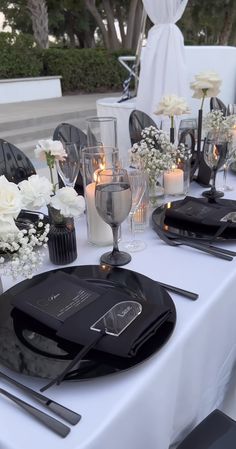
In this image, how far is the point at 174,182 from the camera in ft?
4.75

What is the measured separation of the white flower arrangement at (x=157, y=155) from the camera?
50.3 inches

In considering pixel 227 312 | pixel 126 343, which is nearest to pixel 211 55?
pixel 227 312

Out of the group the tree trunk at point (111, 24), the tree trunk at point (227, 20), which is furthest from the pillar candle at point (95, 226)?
the tree trunk at point (227, 20)

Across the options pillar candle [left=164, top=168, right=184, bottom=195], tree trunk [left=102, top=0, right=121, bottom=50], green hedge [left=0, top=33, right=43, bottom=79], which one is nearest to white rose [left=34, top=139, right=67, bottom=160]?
pillar candle [left=164, top=168, right=184, bottom=195]

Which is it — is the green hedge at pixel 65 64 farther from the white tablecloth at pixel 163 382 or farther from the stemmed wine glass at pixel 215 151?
the white tablecloth at pixel 163 382

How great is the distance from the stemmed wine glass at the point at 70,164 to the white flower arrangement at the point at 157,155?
0.65 feet

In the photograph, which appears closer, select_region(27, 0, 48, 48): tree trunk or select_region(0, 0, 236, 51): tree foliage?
select_region(27, 0, 48, 48): tree trunk

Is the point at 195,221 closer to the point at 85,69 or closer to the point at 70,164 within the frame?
the point at 70,164

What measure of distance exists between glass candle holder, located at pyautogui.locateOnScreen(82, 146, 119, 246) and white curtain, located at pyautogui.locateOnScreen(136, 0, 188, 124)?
2.08 meters

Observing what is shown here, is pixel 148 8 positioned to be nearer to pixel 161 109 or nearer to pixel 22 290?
pixel 161 109

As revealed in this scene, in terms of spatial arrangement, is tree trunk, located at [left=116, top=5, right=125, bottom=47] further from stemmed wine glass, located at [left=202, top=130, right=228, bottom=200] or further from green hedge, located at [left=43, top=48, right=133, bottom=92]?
stemmed wine glass, located at [left=202, top=130, right=228, bottom=200]

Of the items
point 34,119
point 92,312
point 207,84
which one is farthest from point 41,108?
point 92,312

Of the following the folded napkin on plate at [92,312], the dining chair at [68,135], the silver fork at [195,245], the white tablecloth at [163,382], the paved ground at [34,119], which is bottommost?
the paved ground at [34,119]

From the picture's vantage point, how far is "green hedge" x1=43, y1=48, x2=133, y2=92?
9.78m
